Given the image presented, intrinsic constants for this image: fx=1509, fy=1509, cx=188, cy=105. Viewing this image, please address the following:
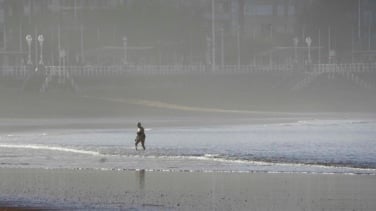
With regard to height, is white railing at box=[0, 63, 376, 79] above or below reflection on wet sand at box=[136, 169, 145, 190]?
above

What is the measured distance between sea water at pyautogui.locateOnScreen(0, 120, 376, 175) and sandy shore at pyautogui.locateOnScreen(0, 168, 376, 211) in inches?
107

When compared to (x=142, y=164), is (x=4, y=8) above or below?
above

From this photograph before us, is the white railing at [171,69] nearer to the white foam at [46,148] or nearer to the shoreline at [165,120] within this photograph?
the shoreline at [165,120]

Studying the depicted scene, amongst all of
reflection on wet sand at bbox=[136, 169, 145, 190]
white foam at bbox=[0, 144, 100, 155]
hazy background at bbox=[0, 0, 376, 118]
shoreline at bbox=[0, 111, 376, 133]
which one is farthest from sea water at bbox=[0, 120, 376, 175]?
hazy background at bbox=[0, 0, 376, 118]

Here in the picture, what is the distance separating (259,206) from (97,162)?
1579 centimetres

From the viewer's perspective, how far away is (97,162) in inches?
2188

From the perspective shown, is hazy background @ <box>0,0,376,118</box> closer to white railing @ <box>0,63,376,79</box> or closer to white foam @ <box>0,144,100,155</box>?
white railing @ <box>0,63,376,79</box>

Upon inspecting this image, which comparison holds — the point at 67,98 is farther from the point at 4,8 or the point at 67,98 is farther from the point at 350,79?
the point at 4,8

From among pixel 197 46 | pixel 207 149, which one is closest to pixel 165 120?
pixel 207 149

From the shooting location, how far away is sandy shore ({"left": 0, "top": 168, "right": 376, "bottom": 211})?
135 ft

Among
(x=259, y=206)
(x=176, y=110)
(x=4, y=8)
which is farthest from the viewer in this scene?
(x=4, y=8)

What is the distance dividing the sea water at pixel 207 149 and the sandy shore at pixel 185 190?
2.73 metres

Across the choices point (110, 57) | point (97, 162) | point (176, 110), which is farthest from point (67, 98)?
point (97, 162)

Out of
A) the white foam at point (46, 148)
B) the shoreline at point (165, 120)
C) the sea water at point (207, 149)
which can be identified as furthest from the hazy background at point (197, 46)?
the white foam at point (46, 148)
